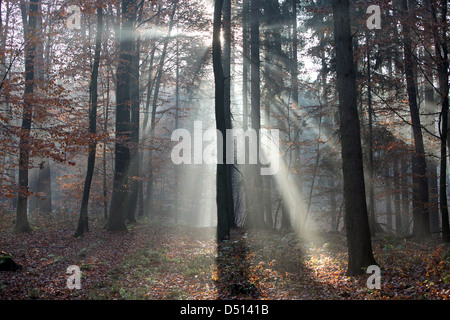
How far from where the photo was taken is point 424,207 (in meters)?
11.8

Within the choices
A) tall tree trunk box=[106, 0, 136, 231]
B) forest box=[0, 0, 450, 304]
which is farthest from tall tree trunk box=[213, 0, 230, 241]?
tall tree trunk box=[106, 0, 136, 231]

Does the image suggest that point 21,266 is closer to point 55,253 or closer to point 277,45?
point 55,253

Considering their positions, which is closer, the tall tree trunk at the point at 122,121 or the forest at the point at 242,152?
the forest at the point at 242,152

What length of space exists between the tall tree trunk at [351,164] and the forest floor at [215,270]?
519 mm

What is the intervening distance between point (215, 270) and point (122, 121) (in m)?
8.87

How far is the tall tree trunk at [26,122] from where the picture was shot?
979 centimetres

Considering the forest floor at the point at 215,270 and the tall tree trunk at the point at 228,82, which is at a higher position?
the tall tree trunk at the point at 228,82

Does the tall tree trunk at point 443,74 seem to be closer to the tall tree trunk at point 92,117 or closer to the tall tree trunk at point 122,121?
the tall tree trunk at point 122,121

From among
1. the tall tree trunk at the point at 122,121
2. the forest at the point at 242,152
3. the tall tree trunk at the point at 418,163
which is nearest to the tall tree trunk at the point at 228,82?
the forest at the point at 242,152

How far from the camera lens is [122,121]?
15.1 m

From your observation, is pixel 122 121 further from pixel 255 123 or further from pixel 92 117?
pixel 255 123

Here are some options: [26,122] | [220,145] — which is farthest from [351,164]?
[26,122]

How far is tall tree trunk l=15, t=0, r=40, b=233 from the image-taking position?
9785mm

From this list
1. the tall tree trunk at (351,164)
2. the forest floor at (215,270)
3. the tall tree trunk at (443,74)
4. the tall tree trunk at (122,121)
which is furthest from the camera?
the tall tree trunk at (122,121)
